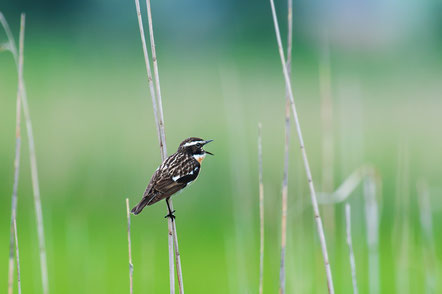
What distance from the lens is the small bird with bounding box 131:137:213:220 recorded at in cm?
232

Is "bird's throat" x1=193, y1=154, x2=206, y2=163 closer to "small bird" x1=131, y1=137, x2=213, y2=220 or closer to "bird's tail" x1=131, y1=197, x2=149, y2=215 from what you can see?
"small bird" x1=131, y1=137, x2=213, y2=220

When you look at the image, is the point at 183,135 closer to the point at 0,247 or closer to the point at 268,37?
the point at 0,247

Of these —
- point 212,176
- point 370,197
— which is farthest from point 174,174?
point 212,176

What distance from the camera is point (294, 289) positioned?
349 cm

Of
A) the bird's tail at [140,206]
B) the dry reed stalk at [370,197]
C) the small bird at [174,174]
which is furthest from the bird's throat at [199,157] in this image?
the dry reed stalk at [370,197]

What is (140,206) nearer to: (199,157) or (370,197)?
(199,157)

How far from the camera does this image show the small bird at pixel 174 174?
91.5 inches

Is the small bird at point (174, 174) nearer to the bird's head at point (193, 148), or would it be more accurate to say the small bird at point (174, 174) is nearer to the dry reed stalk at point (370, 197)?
the bird's head at point (193, 148)

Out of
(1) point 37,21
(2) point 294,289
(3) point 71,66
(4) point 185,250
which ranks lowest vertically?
(4) point 185,250

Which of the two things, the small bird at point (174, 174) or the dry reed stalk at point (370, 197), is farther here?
the dry reed stalk at point (370, 197)

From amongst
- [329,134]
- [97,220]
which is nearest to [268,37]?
[97,220]

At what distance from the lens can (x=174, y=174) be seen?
242cm

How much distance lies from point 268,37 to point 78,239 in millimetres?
13769

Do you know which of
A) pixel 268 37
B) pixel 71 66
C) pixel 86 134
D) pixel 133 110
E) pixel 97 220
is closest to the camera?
pixel 97 220
